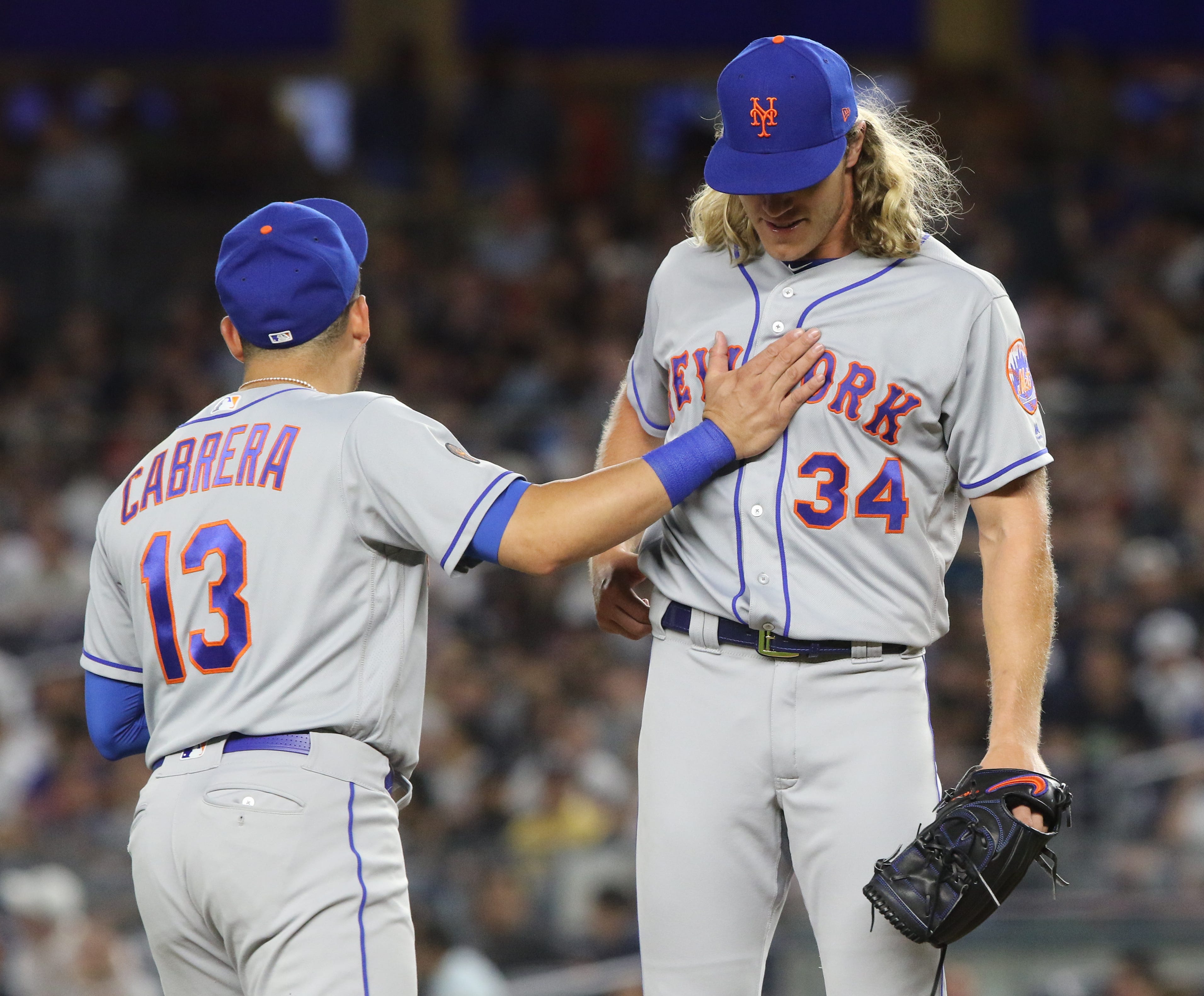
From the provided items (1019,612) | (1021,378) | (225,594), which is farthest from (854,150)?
(225,594)

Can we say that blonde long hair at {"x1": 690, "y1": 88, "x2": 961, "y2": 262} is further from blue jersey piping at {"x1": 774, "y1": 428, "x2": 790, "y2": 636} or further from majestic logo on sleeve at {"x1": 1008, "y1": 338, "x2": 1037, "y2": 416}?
blue jersey piping at {"x1": 774, "y1": 428, "x2": 790, "y2": 636}

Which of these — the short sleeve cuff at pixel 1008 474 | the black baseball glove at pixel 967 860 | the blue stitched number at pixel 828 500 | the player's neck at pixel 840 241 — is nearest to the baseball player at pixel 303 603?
the blue stitched number at pixel 828 500

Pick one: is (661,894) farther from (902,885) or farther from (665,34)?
(665,34)

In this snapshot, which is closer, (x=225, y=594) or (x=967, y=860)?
(x=967, y=860)

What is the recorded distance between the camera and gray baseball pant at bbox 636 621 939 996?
258cm

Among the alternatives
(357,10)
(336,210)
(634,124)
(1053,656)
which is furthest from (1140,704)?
(357,10)

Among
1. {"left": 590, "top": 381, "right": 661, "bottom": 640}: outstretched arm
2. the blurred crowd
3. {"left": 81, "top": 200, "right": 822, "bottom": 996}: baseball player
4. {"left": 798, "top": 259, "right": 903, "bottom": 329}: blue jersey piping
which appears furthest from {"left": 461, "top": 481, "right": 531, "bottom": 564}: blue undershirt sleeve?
the blurred crowd

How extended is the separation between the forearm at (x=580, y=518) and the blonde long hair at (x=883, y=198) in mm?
515

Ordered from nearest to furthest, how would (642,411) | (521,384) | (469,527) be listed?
(469,527) < (642,411) < (521,384)

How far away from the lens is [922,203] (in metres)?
2.85

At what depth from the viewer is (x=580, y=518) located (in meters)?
2.59

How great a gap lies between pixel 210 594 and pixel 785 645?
3.07 feet

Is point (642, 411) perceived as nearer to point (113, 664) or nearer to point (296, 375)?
point (296, 375)

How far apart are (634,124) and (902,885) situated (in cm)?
1060
